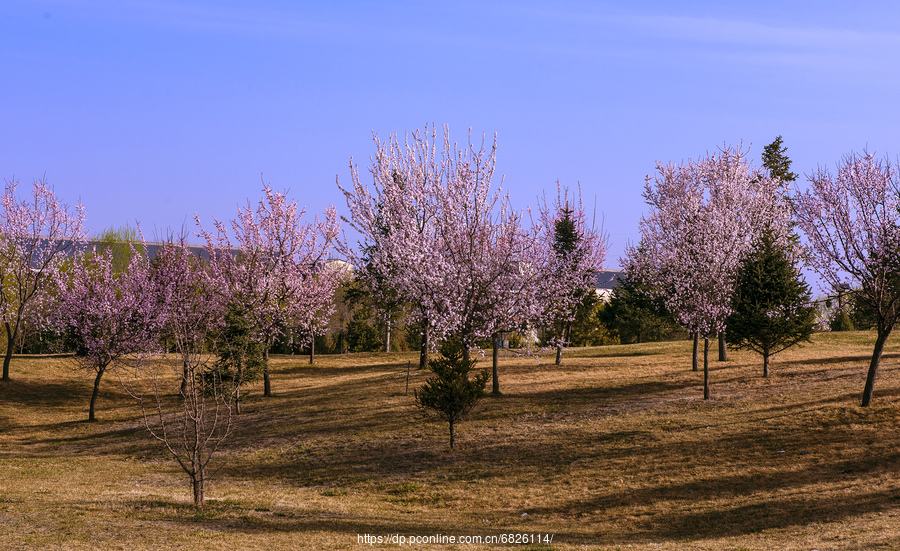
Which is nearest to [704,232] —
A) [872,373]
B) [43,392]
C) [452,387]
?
[872,373]

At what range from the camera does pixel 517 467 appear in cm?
2394

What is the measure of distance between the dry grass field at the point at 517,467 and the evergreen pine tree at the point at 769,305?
1852 mm

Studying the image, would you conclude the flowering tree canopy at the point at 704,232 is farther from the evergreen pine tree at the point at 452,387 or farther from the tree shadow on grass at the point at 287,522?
the tree shadow on grass at the point at 287,522

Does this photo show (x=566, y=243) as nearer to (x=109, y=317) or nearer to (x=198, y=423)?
(x=109, y=317)

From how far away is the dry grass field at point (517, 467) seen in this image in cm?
1695

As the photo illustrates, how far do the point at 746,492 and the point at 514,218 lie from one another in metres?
17.0

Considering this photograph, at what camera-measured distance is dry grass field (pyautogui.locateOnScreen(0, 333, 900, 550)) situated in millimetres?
16953

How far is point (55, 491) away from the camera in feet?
68.1

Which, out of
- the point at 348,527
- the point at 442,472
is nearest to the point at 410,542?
the point at 348,527

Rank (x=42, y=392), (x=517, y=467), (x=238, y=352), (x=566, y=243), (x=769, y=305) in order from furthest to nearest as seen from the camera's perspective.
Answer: (x=566, y=243)
(x=42, y=392)
(x=769, y=305)
(x=238, y=352)
(x=517, y=467)

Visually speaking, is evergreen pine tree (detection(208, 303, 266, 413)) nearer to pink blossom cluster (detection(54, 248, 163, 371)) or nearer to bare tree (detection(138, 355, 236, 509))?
bare tree (detection(138, 355, 236, 509))

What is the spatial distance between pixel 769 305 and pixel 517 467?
14111 mm

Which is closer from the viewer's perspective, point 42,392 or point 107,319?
point 107,319

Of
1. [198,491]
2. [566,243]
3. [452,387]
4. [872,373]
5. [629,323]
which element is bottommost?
[198,491]
